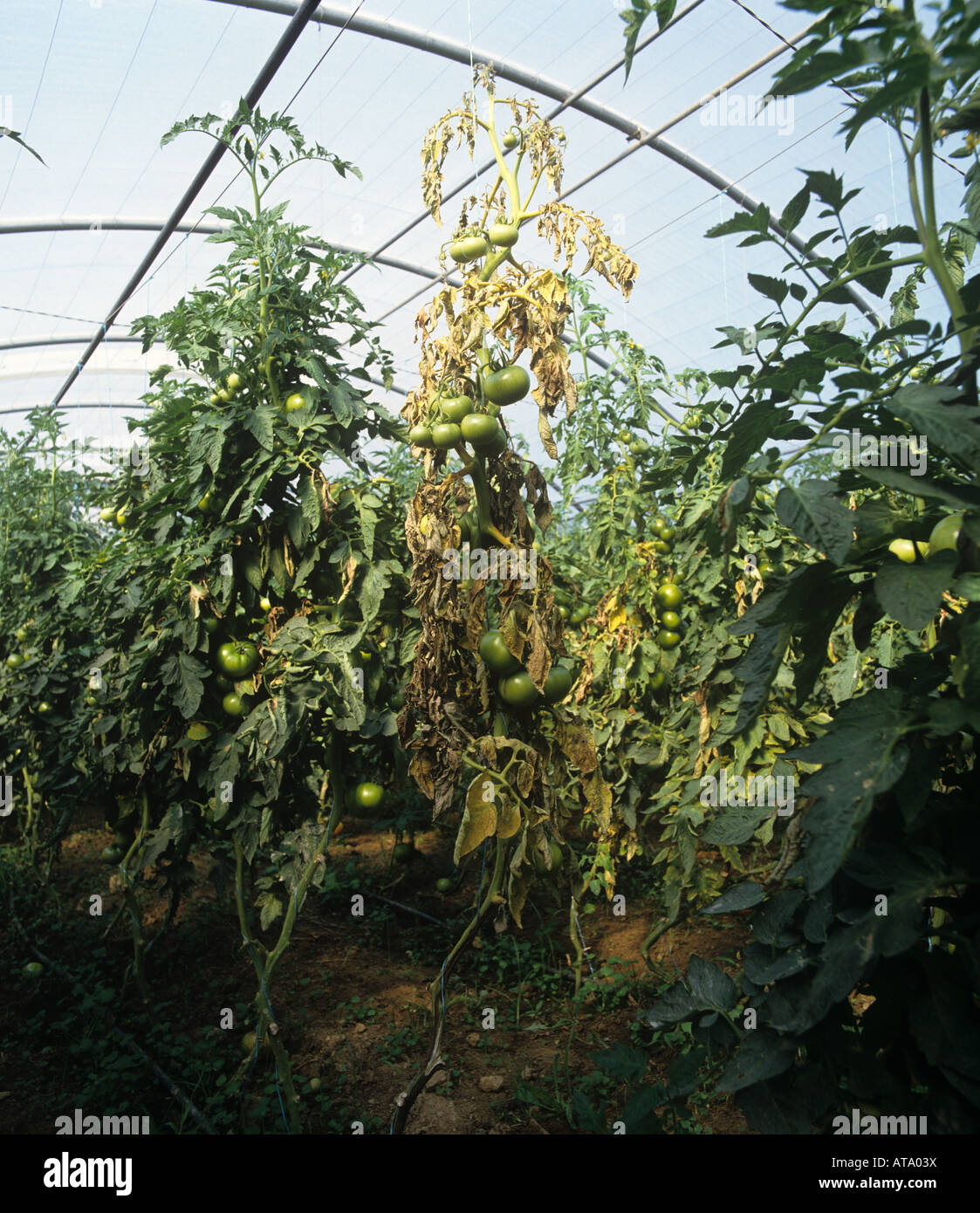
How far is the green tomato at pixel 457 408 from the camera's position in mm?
1755

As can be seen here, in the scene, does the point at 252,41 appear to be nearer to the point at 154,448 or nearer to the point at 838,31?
the point at 154,448

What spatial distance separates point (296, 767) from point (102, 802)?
106 cm

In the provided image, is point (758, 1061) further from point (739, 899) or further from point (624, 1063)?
point (624, 1063)

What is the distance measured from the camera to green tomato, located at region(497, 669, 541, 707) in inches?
71.4

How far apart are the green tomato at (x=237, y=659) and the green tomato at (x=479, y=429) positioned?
3.35 feet

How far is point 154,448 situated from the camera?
2.59 meters

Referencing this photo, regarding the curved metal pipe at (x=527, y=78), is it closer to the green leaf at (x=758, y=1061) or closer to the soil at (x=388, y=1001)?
the soil at (x=388, y=1001)

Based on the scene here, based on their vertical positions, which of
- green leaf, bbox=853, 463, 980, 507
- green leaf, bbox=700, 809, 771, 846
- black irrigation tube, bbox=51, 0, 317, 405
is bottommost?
green leaf, bbox=700, 809, 771, 846

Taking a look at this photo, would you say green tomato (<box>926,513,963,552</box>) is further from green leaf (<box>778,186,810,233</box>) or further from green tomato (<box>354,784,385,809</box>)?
green tomato (<box>354,784,385,809</box>)

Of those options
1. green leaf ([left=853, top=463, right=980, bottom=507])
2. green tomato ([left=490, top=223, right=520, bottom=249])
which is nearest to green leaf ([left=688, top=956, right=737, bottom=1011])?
green leaf ([left=853, top=463, right=980, bottom=507])

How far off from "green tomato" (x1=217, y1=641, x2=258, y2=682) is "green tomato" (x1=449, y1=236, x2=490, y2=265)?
1.24 metres

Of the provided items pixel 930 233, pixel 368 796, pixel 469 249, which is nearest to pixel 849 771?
pixel 930 233

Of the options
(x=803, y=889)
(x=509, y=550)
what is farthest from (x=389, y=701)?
(x=803, y=889)

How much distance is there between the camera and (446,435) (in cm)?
176
